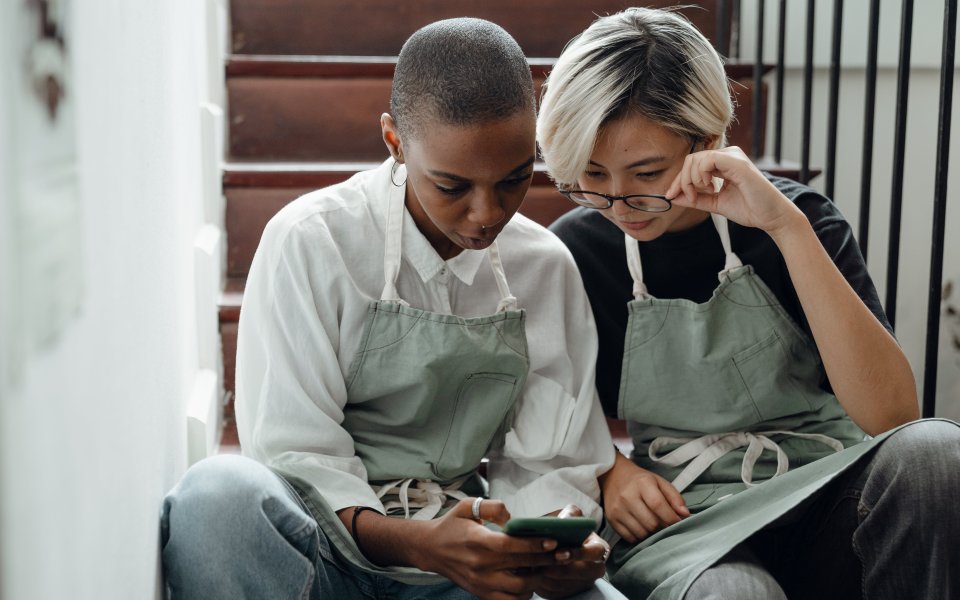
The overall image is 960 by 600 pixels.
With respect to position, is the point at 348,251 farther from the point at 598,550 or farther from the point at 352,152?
the point at 352,152

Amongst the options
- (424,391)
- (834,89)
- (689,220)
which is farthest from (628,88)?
(834,89)

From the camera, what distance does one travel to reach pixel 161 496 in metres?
1.12

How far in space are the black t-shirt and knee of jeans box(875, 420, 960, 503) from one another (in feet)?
0.76

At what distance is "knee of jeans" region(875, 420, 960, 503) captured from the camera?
3.57 feet

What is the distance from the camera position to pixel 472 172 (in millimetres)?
1121

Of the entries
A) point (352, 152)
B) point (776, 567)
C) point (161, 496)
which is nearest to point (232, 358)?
point (352, 152)

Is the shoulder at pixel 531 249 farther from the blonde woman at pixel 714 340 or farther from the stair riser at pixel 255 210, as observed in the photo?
the stair riser at pixel 255 210

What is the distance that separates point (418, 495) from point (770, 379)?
483mm

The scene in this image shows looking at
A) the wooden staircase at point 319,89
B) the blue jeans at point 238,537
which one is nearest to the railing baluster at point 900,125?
the wooden staircase at point 319,89

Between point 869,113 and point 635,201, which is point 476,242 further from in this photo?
point 869,113

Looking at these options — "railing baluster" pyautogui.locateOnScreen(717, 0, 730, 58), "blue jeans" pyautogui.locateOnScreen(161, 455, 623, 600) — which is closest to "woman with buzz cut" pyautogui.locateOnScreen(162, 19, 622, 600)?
"blue jeans" pyautogui.locateOnScreen(161, 455, 623, 600)

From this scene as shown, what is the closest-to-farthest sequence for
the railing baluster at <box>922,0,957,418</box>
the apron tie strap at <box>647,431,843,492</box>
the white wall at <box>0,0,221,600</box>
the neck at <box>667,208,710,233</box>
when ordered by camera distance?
the white wall at <box>0,0,221,600</box> < the apron tie strap at <box>647,431,843,492</box> < the neck at <box>667,208,710,233</box> < the railing baluster at <box>922,0,957,418</box>

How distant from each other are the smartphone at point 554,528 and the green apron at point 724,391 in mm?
277

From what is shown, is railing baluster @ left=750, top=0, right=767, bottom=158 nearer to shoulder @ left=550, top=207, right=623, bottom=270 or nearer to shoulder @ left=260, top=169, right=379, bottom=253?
shoulder @ left=550, top=207, right=623, bottom=270
